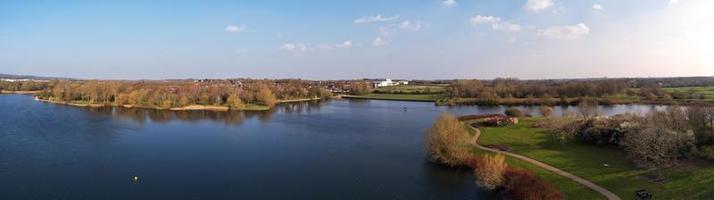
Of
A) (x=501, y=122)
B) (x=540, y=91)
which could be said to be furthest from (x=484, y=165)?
(x=540, y=91)

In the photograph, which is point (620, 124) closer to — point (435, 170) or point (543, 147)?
point (543, 147)

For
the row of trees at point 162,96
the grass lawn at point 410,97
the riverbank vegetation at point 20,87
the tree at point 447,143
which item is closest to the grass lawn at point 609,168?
the tree at point 447,143

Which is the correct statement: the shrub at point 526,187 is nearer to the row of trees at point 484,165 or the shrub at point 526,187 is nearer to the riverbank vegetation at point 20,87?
the row of trees at point 484,165

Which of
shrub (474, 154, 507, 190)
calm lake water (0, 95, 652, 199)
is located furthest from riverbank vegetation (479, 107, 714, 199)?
calm lake water (0, 95, 652, 199)

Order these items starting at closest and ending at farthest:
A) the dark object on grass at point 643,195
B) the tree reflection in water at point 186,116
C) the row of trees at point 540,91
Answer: the dark object on grass at point 643,195 < the tree reflection in water at point 186,116 < the row of trees at point 540,91

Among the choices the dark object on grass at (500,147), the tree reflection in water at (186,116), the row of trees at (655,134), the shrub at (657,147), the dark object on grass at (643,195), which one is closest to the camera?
the dark object on grass at (643,195)

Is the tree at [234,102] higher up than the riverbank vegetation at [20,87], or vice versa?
the riverbank vegetation at [20,87]

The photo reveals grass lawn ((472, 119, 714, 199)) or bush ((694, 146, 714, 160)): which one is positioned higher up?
bush ((694, 146, 714, 160))

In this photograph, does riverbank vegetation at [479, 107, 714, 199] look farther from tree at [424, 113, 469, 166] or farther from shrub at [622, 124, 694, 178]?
tree at [424, 113, 469, 166]

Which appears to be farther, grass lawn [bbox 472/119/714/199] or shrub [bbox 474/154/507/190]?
shrub [bbox 474/154/507/190]
